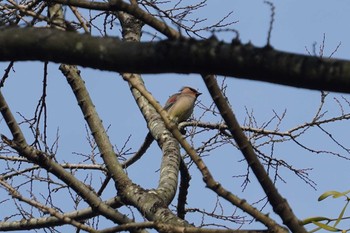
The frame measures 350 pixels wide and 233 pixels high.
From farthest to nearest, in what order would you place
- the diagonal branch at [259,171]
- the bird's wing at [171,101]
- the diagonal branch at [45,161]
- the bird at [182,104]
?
the bird's wing at [171,101]
the bird at [182,104]
the diagonal branch at [45,161]
the diagonal branch at [259,171]

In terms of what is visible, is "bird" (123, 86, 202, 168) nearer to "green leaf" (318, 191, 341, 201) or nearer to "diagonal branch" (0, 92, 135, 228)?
"diagonal branch" (0, 92, 135, 228)

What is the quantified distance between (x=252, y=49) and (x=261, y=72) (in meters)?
0.08

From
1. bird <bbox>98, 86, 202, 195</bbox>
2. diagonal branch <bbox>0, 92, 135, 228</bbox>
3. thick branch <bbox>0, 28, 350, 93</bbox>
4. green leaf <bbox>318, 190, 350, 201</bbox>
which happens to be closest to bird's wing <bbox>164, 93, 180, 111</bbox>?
bird <bbox>98, 86, 202, 195</bbox>

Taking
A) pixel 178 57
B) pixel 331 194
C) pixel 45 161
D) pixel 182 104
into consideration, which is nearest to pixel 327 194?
pixel 331 194

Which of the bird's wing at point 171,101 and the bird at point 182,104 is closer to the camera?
the bird at point 182,104

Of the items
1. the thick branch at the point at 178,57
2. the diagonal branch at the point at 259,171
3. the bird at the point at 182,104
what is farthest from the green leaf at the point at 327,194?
the bird at the point at 182,104

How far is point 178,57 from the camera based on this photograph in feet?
7.28

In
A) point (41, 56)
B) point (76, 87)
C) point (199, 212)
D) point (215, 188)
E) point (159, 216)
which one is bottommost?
point (215, 188)

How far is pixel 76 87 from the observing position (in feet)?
18.5

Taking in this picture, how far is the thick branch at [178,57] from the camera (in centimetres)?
209

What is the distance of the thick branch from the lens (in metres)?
2.09

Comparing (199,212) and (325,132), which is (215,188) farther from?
(325,132)

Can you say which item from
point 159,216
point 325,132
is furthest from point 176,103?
point 159,216

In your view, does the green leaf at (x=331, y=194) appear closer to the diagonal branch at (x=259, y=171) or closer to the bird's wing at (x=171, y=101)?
the diagonal branch at (x=259, y=171)
